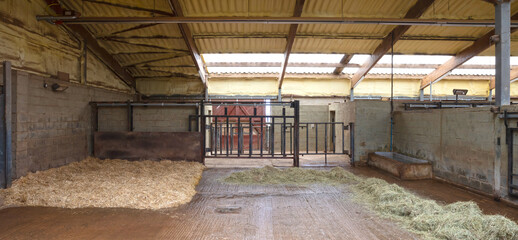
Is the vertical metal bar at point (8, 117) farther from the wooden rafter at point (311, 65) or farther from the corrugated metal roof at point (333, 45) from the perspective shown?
the corrugated metal roof at point (333, 45)

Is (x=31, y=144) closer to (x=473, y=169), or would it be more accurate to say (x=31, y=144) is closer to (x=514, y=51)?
(x=473, y=169)

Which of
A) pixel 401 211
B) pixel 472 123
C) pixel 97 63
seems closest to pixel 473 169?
pixel 472 123

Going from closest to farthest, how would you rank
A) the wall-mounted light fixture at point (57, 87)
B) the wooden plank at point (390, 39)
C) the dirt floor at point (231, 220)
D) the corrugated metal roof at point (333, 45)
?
the dirt floor at point (231, 220)
the wall-mounted light fixture at point (57, 87)
the wooden plank at point (390, 39)
the corrugated metal roof at point (333, 45)

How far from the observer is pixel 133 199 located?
4.46m

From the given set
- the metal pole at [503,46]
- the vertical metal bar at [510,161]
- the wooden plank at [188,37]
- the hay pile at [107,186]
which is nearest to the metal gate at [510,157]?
the vertical metal bar at [510,161]

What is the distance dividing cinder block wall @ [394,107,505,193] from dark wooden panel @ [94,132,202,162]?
18.2ft

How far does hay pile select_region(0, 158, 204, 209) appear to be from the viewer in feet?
14.4

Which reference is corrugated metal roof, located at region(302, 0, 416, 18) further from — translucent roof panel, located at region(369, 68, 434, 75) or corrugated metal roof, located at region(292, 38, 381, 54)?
→ translucent roof panel, located at region(369, 68, 434, 75)

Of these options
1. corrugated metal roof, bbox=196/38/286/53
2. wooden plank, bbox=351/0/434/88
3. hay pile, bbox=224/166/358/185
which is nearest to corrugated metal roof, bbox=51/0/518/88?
corrugated metal roof, bbox=196/38/286/53

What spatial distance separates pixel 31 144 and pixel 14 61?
164 cm

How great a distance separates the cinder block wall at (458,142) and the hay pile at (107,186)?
510cm

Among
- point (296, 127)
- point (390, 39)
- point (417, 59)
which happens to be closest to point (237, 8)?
point (296, 127)

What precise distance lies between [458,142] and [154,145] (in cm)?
700

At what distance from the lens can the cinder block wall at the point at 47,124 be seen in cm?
538
